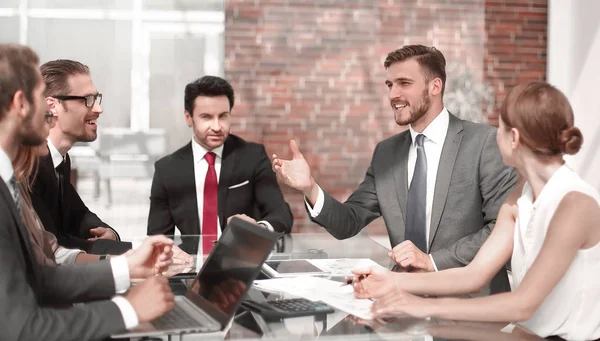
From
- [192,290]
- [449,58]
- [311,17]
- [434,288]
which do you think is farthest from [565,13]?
[192,290]

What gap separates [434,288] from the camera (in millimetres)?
2098

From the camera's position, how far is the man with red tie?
3.81 metres

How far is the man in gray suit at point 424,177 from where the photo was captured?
2973mm

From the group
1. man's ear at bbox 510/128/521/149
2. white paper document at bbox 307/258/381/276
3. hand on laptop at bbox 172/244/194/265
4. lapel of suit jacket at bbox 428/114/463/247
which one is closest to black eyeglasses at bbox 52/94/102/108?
hand on laptop at bbox 172/244/194/265

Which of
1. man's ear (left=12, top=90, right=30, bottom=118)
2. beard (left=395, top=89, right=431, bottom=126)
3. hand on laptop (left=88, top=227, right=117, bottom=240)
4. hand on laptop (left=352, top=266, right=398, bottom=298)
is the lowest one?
hand on laptop (left=88, top=227, right=117, bottom=240)

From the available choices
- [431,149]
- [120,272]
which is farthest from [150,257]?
[431,149]

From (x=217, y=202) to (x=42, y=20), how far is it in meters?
3.13

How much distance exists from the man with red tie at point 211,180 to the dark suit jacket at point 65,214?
1.34 feet

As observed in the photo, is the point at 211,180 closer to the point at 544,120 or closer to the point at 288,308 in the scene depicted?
the point at 288,308

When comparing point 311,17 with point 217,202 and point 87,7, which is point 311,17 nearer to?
point 87,7

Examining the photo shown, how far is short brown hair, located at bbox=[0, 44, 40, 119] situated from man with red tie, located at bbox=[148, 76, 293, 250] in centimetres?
215

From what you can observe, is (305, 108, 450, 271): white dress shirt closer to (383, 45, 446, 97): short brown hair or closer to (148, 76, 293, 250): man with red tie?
(383, 45, 446, 97): short brown hair

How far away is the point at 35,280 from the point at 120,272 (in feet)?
0.90

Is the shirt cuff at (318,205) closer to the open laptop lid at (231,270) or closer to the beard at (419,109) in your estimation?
the beard at (419,109)
